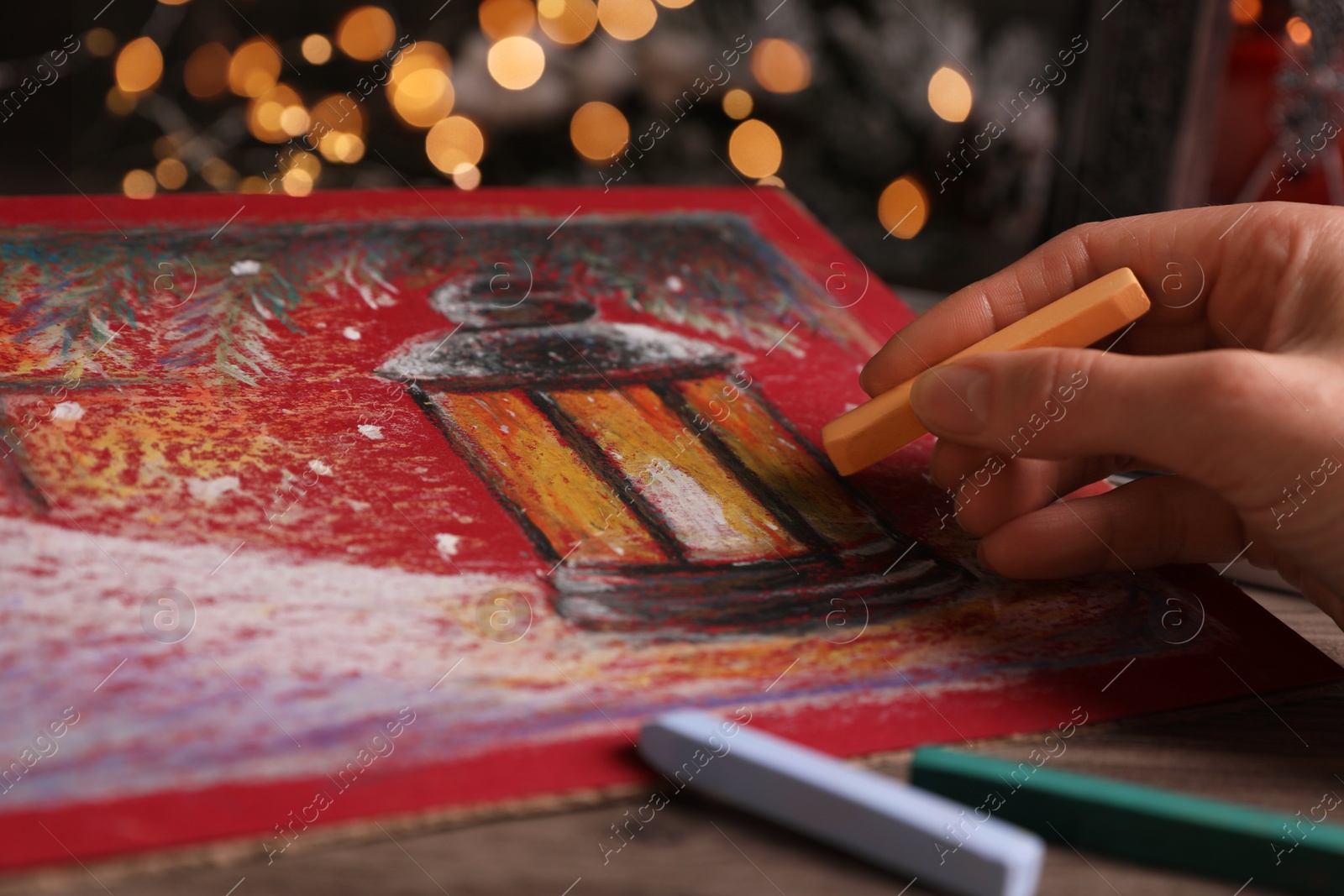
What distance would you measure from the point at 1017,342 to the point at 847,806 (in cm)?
28

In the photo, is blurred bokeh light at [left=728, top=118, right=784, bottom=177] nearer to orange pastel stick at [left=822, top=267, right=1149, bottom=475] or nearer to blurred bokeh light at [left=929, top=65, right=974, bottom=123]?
blurred bokeh light at [left=929, top=65, right=974, bottom=123]

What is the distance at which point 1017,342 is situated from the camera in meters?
0.56

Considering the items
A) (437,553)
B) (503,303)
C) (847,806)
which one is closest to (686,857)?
(847,806)

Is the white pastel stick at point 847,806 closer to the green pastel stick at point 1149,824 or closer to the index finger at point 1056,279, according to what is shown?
the green pastel stick at point 1149,824

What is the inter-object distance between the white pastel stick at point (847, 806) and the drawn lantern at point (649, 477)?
80 millimetres

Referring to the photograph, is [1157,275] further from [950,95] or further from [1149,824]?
[950,95]

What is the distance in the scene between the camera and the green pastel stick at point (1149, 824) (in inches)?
14.5

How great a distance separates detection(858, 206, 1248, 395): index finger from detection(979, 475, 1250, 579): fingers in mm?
101

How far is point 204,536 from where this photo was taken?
1.50ft

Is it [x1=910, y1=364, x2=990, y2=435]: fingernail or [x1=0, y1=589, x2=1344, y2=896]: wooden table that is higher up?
[x1=910, y1=364, x2=990, y2=435]: fingernail

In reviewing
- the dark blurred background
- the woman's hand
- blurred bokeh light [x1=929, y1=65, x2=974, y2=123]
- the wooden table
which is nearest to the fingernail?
the woman's hand

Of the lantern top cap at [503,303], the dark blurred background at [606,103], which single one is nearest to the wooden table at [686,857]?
the lantern top cap at [503,303]

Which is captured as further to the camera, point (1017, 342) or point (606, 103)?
point (606, 103)

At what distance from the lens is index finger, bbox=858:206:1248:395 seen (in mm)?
608
